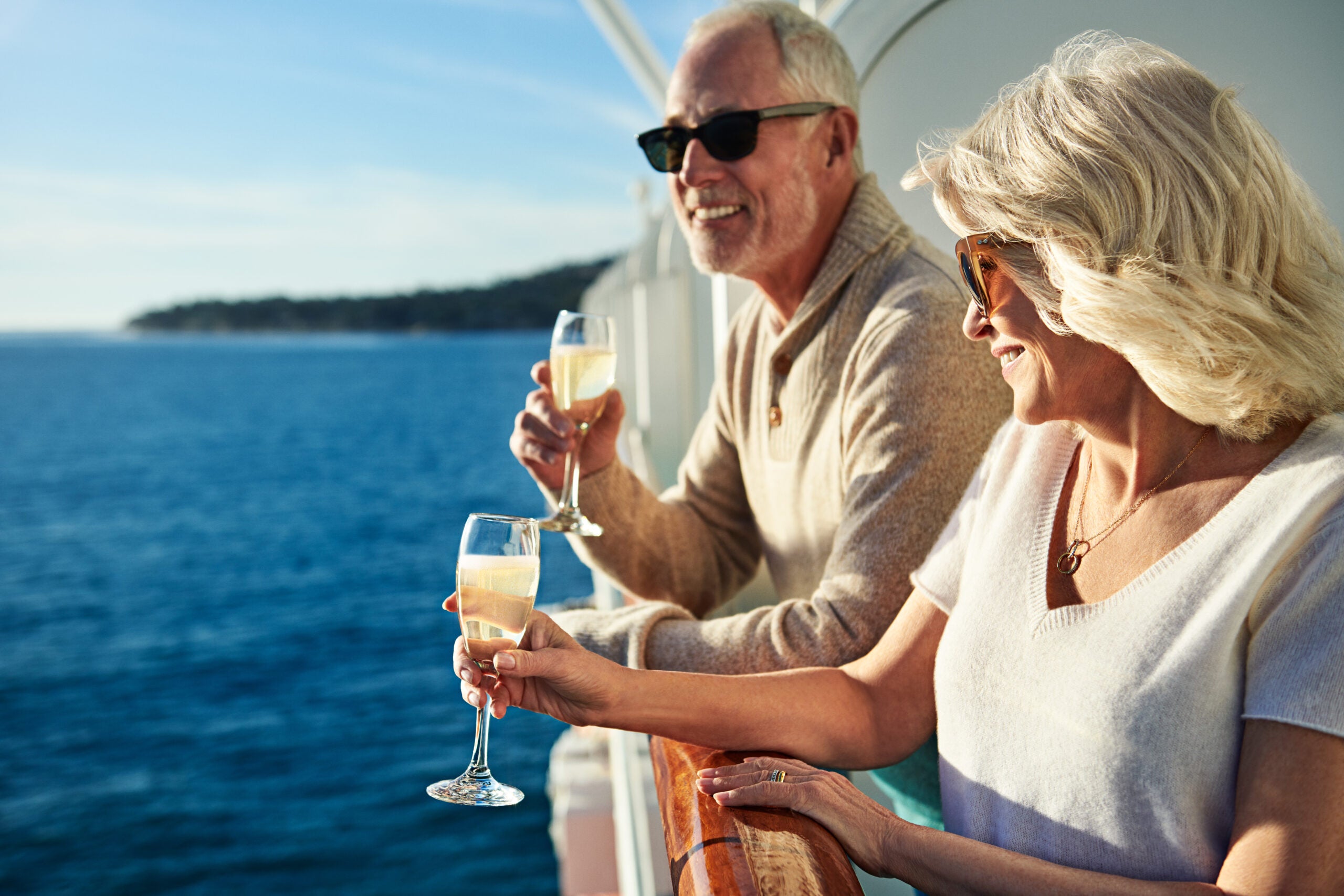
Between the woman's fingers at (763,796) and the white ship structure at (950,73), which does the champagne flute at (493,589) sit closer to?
the woman's fingers at (763,796)

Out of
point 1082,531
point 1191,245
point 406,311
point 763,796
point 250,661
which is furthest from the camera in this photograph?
point 406,311

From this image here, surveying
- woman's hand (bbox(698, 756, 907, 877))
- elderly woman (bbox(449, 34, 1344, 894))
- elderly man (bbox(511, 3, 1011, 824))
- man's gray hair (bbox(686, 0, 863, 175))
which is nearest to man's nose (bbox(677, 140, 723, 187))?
elderly man (bbox(511, 3, 1011, 824))

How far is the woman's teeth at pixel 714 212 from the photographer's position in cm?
243

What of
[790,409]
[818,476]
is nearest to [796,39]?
[790,409]

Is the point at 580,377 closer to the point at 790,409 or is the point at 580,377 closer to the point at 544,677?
the point at 790,409

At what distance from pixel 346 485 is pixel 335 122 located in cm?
5680

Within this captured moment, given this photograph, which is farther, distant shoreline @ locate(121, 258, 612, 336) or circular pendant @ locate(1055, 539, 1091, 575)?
distant shoreline @ locate(121, 258, 612, 336)

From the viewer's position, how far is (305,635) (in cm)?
4025

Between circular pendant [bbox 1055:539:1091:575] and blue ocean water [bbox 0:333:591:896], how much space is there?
24.7 m

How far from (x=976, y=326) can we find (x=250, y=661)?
132 feet

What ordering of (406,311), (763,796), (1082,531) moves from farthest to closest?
1. (406,311)
2. (1082,531)
3. (763,796)

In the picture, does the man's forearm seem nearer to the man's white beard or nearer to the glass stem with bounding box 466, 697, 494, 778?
the man's white beard

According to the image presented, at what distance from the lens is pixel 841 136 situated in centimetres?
242

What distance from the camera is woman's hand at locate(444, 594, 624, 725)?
1485 millimetres
